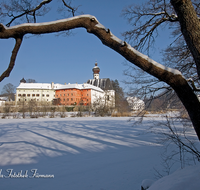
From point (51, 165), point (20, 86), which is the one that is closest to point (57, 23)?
point (51, 165)

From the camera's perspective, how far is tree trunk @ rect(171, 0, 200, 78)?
1.75 meters

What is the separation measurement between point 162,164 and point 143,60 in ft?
11.0

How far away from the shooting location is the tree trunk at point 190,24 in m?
1.75

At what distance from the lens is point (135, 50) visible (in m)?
2.02

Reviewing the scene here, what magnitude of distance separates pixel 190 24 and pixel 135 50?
659 mm

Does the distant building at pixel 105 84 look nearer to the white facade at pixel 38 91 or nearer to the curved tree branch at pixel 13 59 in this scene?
the white facade at pixel 38 91

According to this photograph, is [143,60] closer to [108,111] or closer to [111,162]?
[111,162]

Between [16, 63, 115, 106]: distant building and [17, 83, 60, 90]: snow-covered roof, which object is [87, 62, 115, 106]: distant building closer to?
[16, 63, 115, 106]: distant building

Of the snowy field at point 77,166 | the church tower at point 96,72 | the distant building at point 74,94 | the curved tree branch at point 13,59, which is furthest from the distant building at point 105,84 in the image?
the curved tree branch at point 13,59

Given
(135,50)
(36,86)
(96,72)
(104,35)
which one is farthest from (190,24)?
(96,72)

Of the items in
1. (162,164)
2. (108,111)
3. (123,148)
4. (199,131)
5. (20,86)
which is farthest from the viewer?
(20,86)

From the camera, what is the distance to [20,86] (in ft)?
178

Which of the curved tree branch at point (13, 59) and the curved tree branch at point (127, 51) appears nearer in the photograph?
the curved tree branch at point (127, 51)

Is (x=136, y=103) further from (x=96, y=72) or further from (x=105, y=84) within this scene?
(x=96, y=72)
